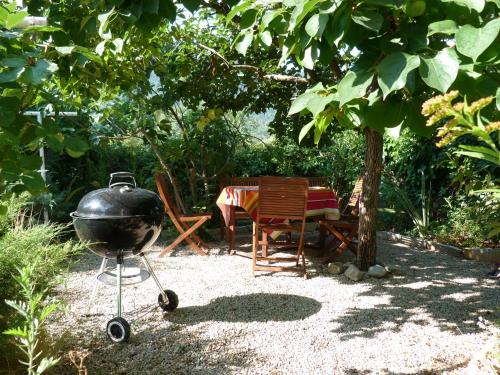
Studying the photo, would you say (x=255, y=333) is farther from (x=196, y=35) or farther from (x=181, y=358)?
(x=196, y=35)

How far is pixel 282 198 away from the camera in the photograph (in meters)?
4.83

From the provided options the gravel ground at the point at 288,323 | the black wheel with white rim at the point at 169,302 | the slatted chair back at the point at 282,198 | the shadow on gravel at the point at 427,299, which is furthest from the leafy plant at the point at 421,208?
the black wheel with white rim at the point at 169,302

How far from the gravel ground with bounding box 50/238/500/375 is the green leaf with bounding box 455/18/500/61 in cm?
214

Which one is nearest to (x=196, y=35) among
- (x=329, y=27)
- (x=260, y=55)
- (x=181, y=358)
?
A: (x=260, y=55)

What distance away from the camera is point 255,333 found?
3166 millimetres

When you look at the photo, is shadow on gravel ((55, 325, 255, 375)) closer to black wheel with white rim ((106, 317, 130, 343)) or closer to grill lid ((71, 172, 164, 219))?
black wheel with white rim ((106, 317, 130, 343))

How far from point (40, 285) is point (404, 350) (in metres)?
2.34

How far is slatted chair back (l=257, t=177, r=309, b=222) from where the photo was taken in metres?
4.78

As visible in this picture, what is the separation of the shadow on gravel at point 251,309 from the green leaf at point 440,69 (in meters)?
2.77

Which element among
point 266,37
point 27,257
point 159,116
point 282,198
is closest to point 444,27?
point 266,37

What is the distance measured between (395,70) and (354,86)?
0.43 ft

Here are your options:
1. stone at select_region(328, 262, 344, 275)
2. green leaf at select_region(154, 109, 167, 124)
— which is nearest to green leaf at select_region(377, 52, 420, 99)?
stone at select_region(328, 262, 344, 275)

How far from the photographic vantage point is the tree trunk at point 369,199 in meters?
4.65

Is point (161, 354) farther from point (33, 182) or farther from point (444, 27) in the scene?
point (444, 27)
